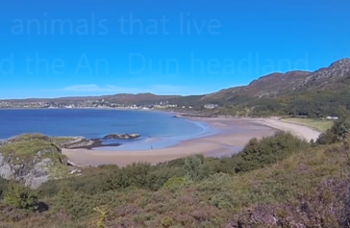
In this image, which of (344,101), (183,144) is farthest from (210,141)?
(344,101)

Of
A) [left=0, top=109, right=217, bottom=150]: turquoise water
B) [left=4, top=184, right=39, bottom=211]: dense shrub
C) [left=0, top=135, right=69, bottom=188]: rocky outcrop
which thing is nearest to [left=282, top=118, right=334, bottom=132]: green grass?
[left=0, top=109, right=217, bottom=150]: turquoise water

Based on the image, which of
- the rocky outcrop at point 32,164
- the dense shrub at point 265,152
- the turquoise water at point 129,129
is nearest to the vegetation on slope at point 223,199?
the dense shrub at point 265,152

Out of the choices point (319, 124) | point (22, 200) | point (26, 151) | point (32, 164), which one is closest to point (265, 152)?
point (22, 200)

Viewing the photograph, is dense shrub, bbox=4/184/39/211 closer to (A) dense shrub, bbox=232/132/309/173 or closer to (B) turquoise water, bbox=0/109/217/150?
(A) dense shrub, bbox=232/132/309/173

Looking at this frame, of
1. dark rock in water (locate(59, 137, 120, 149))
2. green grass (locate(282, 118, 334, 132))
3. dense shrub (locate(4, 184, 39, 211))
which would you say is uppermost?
dense shrub (locate(4, 184, 39, 211))

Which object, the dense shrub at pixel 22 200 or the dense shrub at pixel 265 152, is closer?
the dense shrub at pixel 22 200

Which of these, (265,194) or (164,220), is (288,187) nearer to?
(265,194)

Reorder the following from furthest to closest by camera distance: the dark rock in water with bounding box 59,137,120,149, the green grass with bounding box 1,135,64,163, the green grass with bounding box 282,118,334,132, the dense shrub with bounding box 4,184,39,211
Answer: the green grass with bounding box 282,118,334,132 < the dark rock in water with bounding box 59,137,120,149 < the green grass with bounding box 1,135,64,163 < the dense shrub with bounding box 4,184,39,211

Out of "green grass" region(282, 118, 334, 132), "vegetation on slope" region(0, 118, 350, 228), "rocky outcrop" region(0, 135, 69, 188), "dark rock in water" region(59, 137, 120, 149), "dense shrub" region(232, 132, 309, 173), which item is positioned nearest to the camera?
"vegetation on slope" region(0, 118, 350, 228)

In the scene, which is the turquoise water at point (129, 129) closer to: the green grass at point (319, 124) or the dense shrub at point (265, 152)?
the green grass at point (319, 124)
